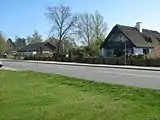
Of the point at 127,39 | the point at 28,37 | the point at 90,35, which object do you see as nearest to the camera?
the point at 127,39

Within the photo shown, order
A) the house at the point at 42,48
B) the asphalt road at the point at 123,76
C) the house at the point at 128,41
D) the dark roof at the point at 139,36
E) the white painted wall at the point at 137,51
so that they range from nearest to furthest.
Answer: the asphalt road at the point at 123,76
the white painted wall at the point at 137,51
the house at the point at 128,41
the dark roof at the point at 139,36
the house at the point at 42,48

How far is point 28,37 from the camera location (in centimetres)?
12850

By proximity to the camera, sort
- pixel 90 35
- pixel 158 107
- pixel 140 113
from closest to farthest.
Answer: pixel 140 113 < pixel 158 107 < pixel 90 35

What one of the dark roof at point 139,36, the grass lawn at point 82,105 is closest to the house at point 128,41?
the dark roof at point 139,36

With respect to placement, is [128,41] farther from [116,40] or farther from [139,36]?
[139,36]

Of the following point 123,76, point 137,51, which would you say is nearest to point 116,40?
point 137,51

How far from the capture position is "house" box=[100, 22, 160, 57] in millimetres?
53938

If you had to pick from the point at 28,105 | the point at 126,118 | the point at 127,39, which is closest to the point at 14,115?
the point at 28,105

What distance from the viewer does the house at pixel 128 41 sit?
5394cm

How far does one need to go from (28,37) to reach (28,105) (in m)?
121

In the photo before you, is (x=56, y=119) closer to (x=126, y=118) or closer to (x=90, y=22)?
(x=126, y=118)

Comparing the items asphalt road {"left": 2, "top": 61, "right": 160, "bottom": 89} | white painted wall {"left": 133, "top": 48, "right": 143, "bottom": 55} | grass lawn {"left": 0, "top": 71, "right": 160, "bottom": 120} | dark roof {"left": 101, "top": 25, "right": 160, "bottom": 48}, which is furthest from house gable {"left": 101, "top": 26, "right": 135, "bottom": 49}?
grass lawn {"left": 0, "top": 71, "right": 160, "bottom": 120}

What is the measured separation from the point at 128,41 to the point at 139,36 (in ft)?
13.2

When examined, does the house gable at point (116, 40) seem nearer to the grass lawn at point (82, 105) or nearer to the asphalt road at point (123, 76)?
the asphalt road at point (123, 76)
